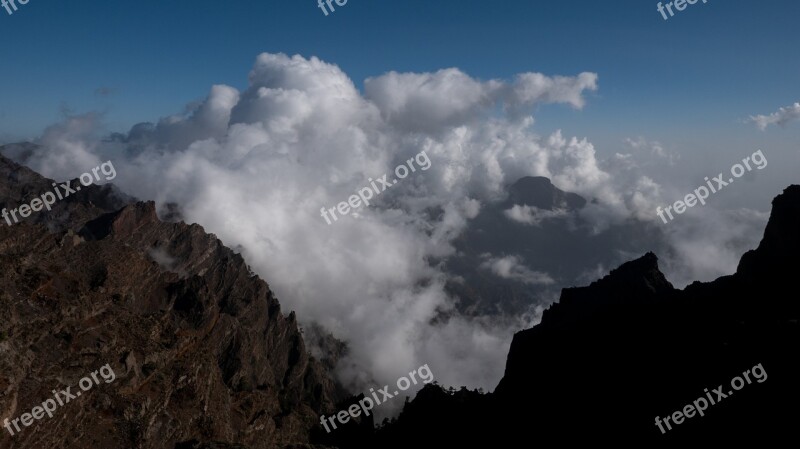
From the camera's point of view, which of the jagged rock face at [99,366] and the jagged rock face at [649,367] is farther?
the jagged rock face at [99,366]

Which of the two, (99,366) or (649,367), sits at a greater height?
(99,366)

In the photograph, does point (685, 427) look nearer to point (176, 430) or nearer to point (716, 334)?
point (716, 334)

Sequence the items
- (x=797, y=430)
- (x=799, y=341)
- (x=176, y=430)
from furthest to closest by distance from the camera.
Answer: (x=176, y=430) < (x=799, y=341) < (x=797, y=430)

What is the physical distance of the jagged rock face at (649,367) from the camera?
148 feet

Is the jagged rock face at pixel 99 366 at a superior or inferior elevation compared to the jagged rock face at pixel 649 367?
superior

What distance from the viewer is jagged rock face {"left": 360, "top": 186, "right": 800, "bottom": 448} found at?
45062 mm

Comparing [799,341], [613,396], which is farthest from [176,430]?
[799,341]

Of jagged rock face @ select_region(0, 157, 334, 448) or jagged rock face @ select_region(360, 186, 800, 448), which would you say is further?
jagged rock face @ select_region(0, 157, 334, 448)

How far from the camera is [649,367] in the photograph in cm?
5753

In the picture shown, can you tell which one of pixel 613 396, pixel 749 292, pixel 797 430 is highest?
pixel 749 292

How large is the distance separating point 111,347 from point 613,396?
2529 inches

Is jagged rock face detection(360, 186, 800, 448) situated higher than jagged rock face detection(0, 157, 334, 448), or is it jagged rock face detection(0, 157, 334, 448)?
jagged rock face detection(0, 157, 334, 448)

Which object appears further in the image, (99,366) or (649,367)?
(649,367)

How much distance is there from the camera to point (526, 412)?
230ft
